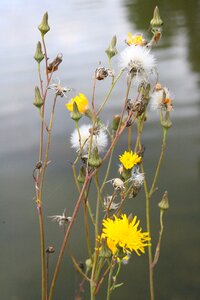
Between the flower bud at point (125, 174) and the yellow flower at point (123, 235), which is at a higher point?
the flower bud at point (125, 174)

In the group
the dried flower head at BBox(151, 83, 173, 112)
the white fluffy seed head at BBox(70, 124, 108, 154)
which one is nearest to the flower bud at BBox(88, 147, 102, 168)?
the white fluffy seed head at BBox(70, 124, 108, 154)

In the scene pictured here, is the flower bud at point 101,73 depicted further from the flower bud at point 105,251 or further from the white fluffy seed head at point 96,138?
the flower bud at point 105,251

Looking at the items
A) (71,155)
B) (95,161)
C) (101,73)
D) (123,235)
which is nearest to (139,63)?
(101,73)

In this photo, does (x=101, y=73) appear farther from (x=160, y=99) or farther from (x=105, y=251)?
(x=105, y=251)

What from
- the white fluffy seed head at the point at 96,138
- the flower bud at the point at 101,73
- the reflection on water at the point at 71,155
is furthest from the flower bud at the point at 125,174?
the reflection on water at the point at 71,155

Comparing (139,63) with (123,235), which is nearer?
(123,235)

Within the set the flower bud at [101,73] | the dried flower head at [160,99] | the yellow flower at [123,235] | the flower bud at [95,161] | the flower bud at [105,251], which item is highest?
the flower bud at [101,73]
